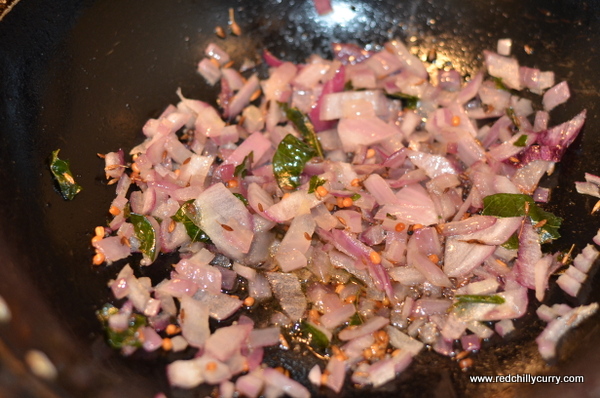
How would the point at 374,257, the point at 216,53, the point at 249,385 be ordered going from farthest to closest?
the point at 216,53 → the point at 374,257 → the point at 249,385

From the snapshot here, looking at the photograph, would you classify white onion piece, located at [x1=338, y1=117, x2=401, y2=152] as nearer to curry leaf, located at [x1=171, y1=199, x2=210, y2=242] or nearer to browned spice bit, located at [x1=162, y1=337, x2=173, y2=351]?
curry leaf, located at [x1=171, y1=199, x2=210, y2=242]

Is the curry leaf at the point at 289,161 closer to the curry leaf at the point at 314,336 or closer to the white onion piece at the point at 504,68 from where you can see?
the curry leaf at the point at 314,336

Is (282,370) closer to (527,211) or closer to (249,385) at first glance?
(249,385)

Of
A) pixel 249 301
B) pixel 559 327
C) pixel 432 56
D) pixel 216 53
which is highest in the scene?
pixel 216 53

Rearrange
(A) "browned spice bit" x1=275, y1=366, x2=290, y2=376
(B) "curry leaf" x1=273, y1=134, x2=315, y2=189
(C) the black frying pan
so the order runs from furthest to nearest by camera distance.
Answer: (B) "curry leaf" x1=273, y1=134, x2=315, y2=189 → (A) "browned spice bit" x1=275, y1=366, x2=290, y2=376 → (C) the black frying pan

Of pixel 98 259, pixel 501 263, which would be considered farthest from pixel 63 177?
pixel 501 263

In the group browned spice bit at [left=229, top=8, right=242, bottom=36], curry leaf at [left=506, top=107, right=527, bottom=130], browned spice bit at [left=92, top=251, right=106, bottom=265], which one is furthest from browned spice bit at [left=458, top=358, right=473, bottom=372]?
browned spice bit at [left=229, top=8, right=242, bottom=36]
